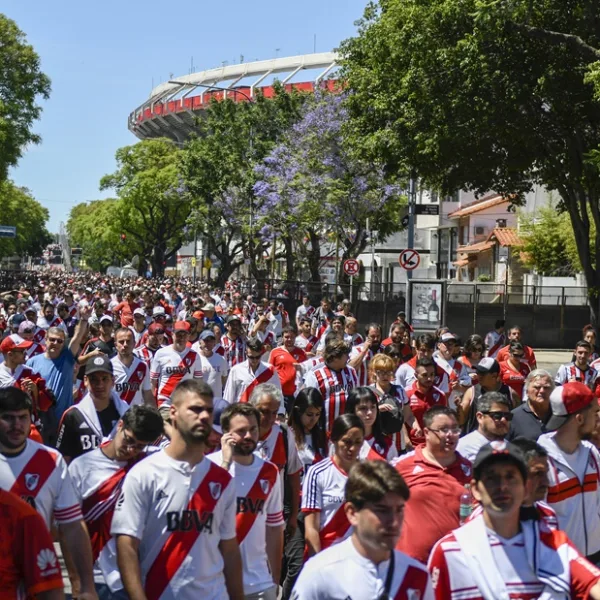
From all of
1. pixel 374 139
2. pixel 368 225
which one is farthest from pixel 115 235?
pixel 374 139

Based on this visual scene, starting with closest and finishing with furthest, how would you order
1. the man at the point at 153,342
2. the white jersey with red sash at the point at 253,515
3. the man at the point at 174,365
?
the white jersey with red sash at the point at 253,515 → the man at the point at 174,365 → the man at the point at 153,342

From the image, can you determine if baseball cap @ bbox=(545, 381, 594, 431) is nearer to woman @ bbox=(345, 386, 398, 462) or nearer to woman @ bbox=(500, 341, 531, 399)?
woman @ bbox=(345, 386, 398, 462)

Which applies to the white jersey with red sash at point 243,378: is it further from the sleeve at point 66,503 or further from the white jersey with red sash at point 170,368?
the sleeve at point 66,503

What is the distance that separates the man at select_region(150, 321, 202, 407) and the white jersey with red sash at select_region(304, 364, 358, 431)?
263cm

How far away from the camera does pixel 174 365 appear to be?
41.1 feet

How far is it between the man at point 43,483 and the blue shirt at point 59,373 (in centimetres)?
546

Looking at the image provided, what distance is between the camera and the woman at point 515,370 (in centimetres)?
1267

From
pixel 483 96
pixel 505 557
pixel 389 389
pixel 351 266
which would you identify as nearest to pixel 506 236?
pixel 351 266

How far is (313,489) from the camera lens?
6.31 m

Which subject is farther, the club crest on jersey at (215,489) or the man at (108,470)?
the man at (108,470)

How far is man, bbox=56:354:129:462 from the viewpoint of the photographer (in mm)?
7426

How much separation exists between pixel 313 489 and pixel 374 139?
70.8ft

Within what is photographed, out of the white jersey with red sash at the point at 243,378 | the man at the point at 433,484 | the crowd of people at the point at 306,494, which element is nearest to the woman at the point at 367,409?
the crowd of people at the point at 306,494

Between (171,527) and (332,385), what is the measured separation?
200 inches
